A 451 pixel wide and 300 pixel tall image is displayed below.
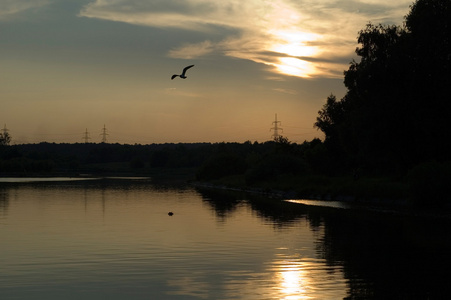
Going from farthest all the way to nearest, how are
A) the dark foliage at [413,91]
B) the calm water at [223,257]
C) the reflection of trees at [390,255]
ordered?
the dark foliage at [413,91] → the reflection of trees at [390,255] → the calm water at [223,257]

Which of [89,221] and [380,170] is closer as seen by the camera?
[89,221]

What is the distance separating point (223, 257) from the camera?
32.1m

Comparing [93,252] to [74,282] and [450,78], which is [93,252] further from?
[450,78]

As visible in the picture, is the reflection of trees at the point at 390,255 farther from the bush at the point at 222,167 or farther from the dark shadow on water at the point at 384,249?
the bush at the point at 222,167

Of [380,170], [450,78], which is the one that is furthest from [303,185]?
[450,78]

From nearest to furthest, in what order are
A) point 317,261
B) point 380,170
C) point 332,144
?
point 317,261, point 380,170, point 332,144

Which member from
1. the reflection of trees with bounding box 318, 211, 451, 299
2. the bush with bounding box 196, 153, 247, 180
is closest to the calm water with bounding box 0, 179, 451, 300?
the reflection of trees with bounding box 318, 211, 451, 299

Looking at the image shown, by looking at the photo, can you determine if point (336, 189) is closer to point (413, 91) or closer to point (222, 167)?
point (413, 91)

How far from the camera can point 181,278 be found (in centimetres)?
2598

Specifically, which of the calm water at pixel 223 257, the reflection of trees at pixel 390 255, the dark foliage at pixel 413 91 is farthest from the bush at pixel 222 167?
the reflection of trees at pixel 390 255

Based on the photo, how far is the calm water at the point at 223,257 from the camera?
2356cm

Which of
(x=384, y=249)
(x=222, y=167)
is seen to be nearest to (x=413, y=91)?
(x=384, y=249)

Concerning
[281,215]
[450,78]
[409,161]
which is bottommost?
[281,215]

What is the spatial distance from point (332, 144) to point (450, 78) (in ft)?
196
